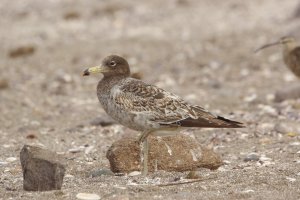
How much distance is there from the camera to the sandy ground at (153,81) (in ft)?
29.4

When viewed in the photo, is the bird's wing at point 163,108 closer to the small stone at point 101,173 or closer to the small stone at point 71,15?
the small stone at point 101,173

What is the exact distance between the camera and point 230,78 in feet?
63.9

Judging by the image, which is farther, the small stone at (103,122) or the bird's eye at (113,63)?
the small stone at (103,122)

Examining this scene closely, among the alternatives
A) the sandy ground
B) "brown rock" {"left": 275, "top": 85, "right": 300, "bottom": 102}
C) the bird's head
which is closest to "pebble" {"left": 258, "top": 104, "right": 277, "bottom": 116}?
the sandy ground

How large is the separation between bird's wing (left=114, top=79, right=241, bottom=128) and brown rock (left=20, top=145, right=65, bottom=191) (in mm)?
1170

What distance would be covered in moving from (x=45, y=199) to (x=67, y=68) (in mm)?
13737

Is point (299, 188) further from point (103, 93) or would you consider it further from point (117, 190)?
point (103, 93)

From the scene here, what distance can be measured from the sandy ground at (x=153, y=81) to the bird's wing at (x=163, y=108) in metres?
0.63

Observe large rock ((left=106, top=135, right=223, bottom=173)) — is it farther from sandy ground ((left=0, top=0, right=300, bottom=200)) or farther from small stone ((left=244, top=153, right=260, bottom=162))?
small stone ((left=244, top=153, right=260, bottom=162))

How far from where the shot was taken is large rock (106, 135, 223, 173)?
31.5 feet

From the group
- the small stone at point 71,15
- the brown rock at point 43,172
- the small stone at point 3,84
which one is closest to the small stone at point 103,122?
the brown rock at point 43,172

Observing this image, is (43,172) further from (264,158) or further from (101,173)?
(264,158)

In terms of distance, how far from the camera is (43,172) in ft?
27.7

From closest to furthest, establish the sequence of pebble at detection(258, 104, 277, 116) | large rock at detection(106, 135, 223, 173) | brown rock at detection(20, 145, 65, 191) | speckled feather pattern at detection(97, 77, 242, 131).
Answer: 1. brown rock at detection(20, 145, 65, 191)
2. speckled feather pattern at detection(97, 77, 242, 131)
3. large rock at detection(106, 135, 223, 173)
4. pebble at detection(258, 104, 277, 116)
